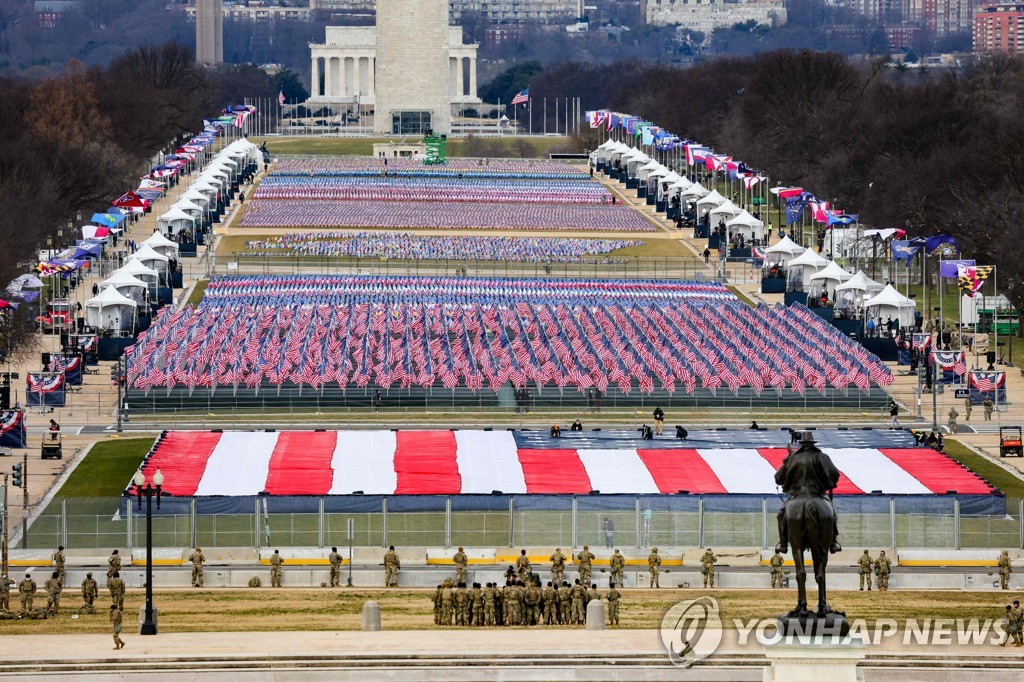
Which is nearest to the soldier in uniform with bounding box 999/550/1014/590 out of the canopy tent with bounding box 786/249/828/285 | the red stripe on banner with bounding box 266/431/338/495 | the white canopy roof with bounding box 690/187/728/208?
the red stripe on banner with bounding box 266/431/338/495

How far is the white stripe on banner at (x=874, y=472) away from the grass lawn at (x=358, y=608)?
9782 millimetres

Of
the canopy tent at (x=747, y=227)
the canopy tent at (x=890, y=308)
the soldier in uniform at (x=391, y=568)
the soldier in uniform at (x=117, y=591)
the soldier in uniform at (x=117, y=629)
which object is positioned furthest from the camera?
the canopy tent at (x=747, y=227)

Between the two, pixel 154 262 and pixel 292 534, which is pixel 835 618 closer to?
pixel 292 534

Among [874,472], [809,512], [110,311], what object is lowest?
[874,472]

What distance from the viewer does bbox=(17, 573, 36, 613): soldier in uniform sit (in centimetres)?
→ 5244

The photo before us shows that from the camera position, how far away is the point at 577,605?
51.4m

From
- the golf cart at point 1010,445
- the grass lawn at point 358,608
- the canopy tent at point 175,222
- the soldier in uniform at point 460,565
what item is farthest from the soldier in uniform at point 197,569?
the canopy tent at point 175,222

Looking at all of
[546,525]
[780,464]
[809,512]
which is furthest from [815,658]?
[780,464]

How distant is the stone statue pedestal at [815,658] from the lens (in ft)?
115

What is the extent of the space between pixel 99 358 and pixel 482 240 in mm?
40425

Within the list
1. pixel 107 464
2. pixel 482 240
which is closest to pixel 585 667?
pixel 107 464

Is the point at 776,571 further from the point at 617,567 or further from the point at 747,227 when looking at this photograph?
the point at 747,227

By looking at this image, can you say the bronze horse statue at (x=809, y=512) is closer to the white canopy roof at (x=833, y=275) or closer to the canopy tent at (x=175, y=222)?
the white canopy roof at (x=833, y=275)

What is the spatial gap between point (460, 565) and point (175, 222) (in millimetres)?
78434
